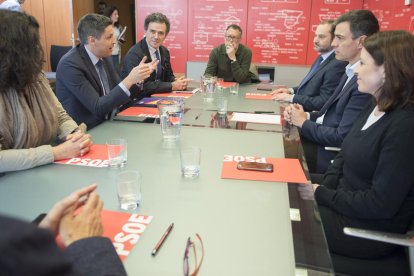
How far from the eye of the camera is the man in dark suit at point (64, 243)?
0.32 m

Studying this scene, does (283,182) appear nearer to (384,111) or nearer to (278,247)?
(278,247)

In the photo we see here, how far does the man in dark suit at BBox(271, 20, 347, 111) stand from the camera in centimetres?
290

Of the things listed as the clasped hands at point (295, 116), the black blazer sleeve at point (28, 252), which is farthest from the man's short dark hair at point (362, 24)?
the black blazer sleeve at point (28, 252)

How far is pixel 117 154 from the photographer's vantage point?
4.82 ft

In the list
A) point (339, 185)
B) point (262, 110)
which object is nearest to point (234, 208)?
point (339, 185)

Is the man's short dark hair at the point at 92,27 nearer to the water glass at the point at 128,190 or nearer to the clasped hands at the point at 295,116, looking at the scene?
the clasped hands at the point at 295,116

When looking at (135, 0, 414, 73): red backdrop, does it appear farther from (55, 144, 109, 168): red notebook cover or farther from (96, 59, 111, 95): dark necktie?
(55, 144, 109, 168): red notebook cover

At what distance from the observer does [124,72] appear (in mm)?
3318

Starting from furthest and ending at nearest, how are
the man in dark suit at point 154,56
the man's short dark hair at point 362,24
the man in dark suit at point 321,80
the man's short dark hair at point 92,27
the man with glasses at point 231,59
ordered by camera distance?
the man with glasses at point 231,59 < the man in dark suit at point 154,56 < the man in dark suit at point 321,80 < the man's short dark hair at point 92,27 < the man's short dark hair at point 362,24

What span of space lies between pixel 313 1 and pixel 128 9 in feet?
18.4

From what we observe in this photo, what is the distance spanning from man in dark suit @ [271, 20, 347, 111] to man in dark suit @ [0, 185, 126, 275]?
2.36 m

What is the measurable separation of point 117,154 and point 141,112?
0.93m

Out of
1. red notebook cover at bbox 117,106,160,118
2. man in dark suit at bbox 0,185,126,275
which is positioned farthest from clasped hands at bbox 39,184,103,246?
red notebook cover at bbox 117,106,160,118

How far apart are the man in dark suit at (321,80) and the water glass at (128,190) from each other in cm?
208
